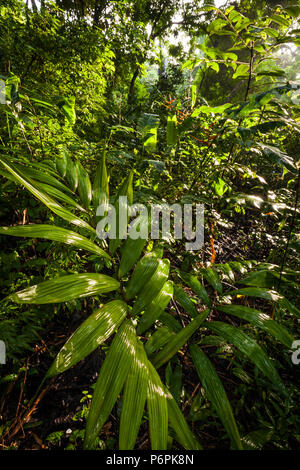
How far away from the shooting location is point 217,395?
22.0 inches

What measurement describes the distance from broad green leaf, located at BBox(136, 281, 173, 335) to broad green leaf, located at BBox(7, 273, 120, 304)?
0.16 meters

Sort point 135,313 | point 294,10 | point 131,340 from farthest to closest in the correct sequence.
A: point 294,10 → point 135,313 → point 131,340

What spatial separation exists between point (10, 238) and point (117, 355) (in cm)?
111

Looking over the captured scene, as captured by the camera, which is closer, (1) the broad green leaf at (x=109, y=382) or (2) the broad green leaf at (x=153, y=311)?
(1) the broad green leaf at (x=109, y=382)

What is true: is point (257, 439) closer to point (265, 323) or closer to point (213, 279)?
point (265, 323)

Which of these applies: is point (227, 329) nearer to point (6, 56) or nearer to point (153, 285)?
point (153, 285)

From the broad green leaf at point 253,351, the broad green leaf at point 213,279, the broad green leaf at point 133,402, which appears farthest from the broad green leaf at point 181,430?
the broad green leaf at point 213,279

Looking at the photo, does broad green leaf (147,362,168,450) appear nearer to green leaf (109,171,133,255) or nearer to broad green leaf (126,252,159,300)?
broad green leaf (126,252,159,300)

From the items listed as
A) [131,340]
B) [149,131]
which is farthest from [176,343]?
[149,131]

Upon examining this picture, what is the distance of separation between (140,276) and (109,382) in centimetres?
34

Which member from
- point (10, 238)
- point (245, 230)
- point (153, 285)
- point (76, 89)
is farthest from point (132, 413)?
point (76, 89)

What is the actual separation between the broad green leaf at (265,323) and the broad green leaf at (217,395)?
203mm

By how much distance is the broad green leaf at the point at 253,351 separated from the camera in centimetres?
57

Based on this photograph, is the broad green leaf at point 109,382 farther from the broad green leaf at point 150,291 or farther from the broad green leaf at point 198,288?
the broad green leaf at point 198,288
